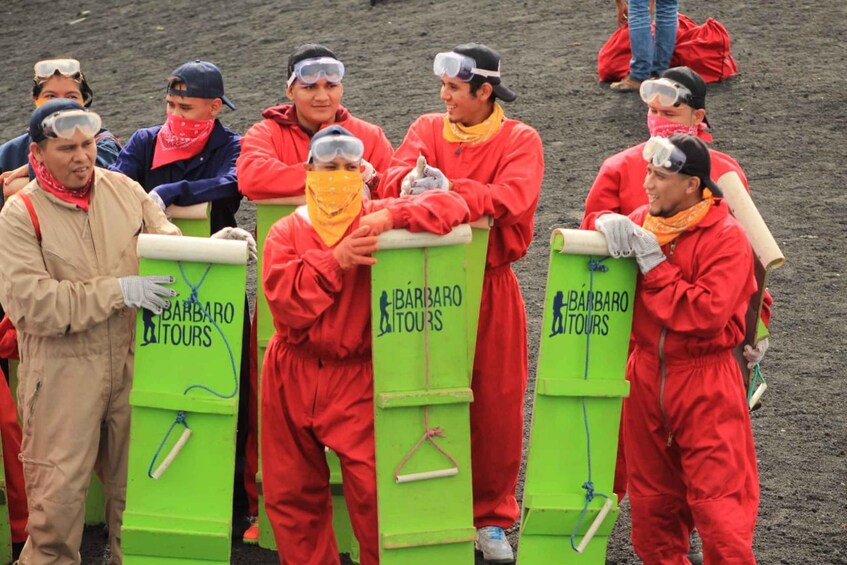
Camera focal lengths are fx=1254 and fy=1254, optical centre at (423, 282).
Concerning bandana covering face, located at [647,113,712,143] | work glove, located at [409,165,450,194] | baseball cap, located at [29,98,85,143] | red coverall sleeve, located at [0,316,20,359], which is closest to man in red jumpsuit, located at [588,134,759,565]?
bandana covering face, located at [647,113,712,143]

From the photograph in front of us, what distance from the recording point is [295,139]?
5840 mm

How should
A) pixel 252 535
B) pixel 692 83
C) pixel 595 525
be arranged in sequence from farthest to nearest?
1. pixel 252 535
2. pixel 692 83
3. pixel 595 525

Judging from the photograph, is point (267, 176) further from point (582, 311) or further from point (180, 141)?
point (582, 311)

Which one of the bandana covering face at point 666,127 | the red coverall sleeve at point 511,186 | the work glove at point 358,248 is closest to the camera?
the work glove at point 358,248

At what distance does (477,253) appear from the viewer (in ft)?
17.4

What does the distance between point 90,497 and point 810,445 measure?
372cm

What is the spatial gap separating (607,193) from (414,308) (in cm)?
134

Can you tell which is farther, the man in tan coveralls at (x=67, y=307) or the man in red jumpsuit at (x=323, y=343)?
the man in tan coveralls at (x=67, y=307)

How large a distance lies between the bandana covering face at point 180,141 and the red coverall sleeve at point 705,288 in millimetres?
2314

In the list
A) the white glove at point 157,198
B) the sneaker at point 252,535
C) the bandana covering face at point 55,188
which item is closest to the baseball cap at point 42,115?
the bandana covering face at point 55,188

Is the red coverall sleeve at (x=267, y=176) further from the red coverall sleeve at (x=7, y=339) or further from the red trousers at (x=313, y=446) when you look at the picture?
the red coverall sleeve at (x=7, y=339)

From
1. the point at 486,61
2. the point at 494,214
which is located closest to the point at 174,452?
the point at 494,214

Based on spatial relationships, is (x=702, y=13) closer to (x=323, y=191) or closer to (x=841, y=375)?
(x=841, y=375)

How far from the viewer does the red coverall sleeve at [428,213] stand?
4.64 meters
